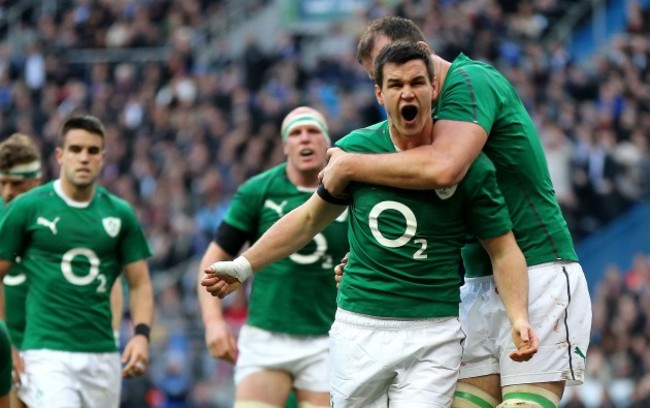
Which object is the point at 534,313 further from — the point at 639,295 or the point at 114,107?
the point at 114,107

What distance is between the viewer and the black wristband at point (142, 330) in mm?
9008

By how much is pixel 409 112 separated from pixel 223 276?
1.16m

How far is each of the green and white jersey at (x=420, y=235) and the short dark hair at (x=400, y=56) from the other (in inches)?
19.8

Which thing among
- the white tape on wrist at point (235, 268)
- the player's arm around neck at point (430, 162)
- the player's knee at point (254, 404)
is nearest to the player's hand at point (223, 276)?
the white tape on wrist at point (235, 268)

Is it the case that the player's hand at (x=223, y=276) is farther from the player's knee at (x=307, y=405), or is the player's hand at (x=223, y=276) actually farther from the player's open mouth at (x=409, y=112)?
the player's knee at (x=307, y=405)

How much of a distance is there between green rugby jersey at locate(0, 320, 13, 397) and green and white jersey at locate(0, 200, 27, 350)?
3.21m

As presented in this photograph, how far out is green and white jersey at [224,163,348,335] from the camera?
873cm

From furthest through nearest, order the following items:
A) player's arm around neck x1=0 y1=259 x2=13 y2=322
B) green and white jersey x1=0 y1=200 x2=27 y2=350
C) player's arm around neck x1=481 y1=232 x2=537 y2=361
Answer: green and white jersey x1=0 y1=200 x2=27 y2=350 → player's arm around neck x1=0 y1=259 x2=13 y2=322 → player's arm around neck x1=481 y1=232 x2=537 y2=361

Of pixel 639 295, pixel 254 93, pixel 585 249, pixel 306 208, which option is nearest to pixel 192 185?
pixel 254 93

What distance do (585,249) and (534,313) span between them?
40.0 feet

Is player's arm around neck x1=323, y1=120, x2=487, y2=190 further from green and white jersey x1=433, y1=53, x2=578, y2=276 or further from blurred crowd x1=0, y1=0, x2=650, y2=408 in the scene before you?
blurred crowd x1=0, y1=0, x2=650, y2=408

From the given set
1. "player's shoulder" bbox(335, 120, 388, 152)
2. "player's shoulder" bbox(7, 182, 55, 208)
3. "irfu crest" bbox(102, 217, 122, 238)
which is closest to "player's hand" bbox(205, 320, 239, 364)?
"irfu crest" bbox(102, 217, 122, 238)

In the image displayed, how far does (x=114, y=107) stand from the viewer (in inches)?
947

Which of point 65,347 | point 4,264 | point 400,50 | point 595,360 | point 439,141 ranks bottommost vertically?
point 595,360
